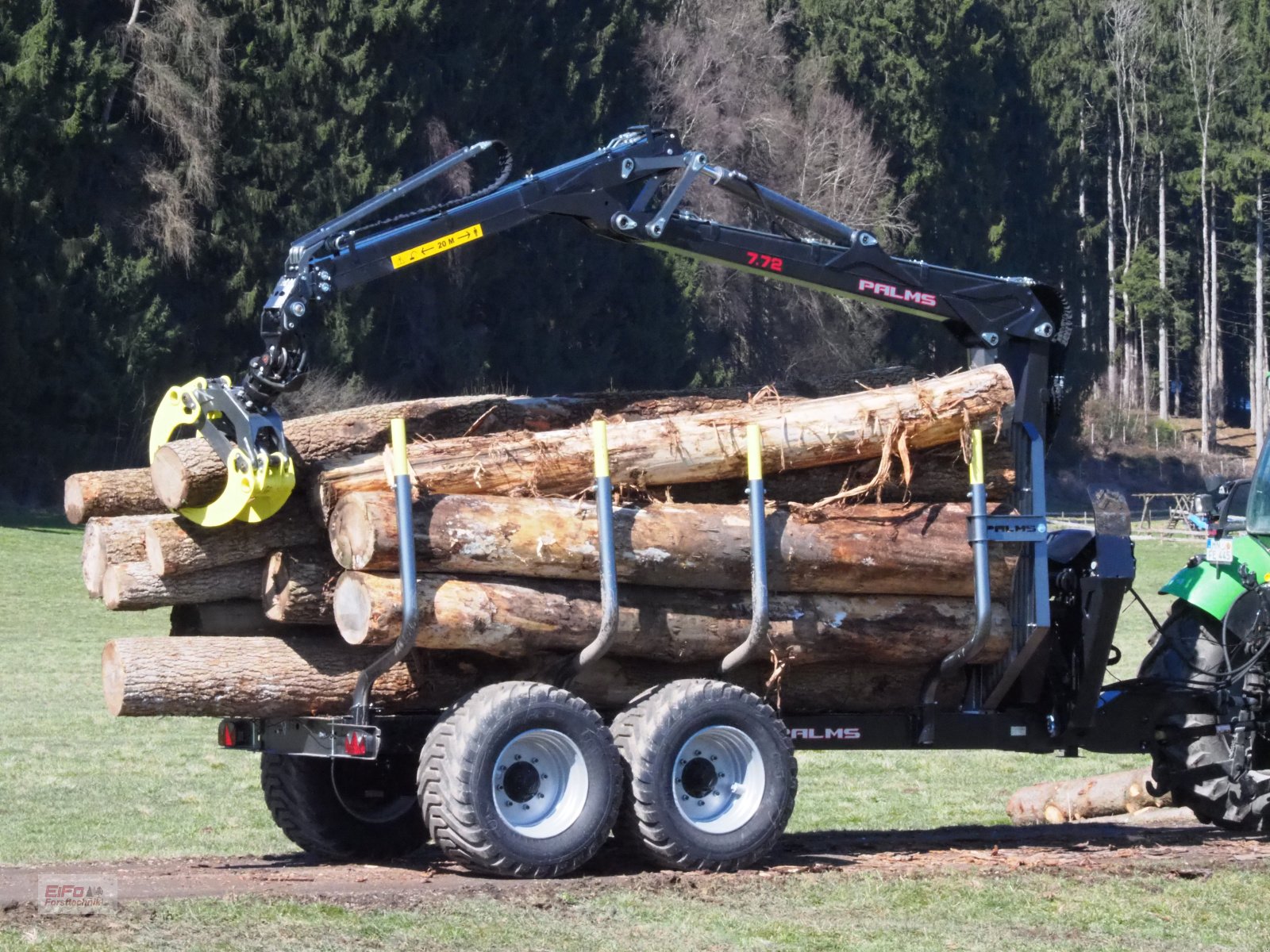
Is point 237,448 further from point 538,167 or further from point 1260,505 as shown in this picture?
point 538,167

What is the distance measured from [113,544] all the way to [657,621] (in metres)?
2.68

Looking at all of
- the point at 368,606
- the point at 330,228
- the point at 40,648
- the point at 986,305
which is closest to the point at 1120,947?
the point at 368,606

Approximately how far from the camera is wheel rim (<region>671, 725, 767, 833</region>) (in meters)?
9.30

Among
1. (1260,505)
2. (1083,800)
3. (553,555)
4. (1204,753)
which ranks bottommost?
(1083,800)

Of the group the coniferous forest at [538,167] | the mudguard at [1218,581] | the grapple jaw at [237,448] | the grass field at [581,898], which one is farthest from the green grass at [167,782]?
the coniferous forest at [538,167]

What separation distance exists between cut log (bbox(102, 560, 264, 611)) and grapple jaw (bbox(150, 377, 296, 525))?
0.38 m

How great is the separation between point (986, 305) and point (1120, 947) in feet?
14.2

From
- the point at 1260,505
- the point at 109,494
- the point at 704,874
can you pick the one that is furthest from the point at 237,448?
the point at 1260,505

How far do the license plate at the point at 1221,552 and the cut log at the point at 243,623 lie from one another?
16.3 feet

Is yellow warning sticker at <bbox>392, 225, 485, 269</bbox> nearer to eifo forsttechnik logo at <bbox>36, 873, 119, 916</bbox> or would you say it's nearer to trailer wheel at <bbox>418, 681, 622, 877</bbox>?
trailer wheel at <bbox>418, 681, 622, 877</bbox>

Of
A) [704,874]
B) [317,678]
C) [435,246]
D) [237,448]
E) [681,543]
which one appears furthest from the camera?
[435,246]

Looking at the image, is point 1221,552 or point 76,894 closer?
point 76,894

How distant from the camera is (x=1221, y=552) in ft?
35.6

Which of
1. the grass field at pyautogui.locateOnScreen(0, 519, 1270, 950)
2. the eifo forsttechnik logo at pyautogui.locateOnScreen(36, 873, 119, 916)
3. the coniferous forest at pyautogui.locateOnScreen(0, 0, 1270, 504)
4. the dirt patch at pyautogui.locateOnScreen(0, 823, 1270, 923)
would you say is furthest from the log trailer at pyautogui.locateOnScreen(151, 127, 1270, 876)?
the coniferous forest at pyautogui.locateOnScreen(0, 0, 1270, 504)
